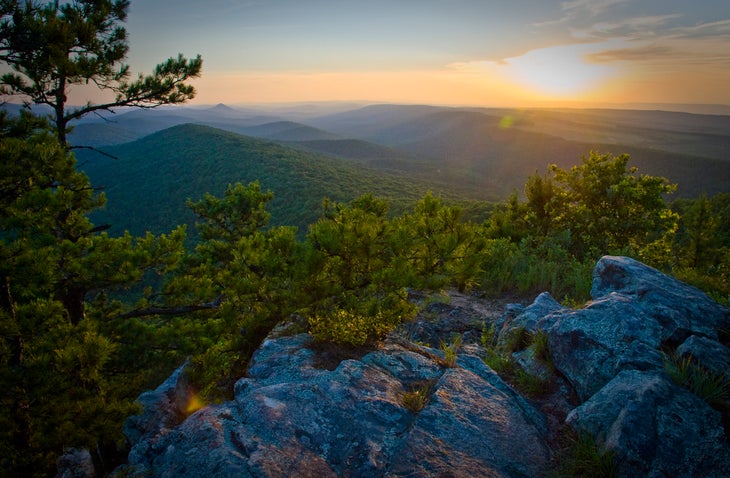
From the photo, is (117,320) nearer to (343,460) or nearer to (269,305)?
(269,305)

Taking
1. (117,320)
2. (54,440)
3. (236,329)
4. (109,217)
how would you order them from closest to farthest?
(54,440) → (236,329) → (117,320) → (109,217)

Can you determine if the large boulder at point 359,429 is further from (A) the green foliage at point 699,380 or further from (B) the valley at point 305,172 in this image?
(B) the valley at point 305,172

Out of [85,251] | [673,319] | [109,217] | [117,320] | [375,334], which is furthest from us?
[109,217]

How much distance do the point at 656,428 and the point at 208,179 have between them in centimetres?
9694

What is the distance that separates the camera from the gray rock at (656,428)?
2.67m

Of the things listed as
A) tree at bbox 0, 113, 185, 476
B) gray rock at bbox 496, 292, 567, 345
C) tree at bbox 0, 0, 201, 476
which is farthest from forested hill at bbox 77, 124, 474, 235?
gray rock at bbox 496, 292, 567, 345

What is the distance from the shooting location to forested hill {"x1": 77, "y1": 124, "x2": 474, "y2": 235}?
7144 cm

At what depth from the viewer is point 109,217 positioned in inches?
3044

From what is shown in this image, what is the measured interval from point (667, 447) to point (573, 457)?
2.24 ft

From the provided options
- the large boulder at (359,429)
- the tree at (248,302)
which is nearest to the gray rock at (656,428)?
the large boulder at (359,429)

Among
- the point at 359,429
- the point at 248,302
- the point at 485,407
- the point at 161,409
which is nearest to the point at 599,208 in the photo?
the point at 485,407

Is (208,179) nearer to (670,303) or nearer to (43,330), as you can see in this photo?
(43,330)

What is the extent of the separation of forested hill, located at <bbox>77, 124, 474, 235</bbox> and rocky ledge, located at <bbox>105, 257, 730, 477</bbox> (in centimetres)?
5604

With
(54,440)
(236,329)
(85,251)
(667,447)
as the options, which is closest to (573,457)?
(667,447)
